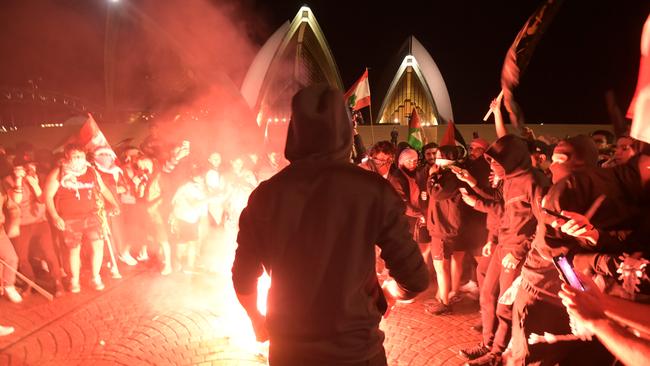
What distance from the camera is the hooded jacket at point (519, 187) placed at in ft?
11.5

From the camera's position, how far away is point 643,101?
1323 mm

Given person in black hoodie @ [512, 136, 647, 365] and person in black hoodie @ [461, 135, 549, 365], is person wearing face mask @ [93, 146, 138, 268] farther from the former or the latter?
person in black hoodie @ [512, 136, 647, 365]

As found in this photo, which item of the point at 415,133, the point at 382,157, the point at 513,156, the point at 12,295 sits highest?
the point at 415,133

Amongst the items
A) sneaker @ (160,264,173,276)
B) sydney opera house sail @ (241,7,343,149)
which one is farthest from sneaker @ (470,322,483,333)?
sydney opera house sail @ (241,7,343,149)

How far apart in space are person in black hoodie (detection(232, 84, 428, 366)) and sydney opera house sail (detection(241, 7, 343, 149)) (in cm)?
3130

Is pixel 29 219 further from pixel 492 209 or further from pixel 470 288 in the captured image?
pixel 470 288

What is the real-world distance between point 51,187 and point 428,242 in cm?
555

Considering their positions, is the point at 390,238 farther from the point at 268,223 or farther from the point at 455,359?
the point at 455,359

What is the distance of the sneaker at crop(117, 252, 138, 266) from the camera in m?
7.01

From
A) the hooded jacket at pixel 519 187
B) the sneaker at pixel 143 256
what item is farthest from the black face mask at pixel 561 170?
the sneaker at pixel 143 256

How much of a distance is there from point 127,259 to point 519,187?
6.64m

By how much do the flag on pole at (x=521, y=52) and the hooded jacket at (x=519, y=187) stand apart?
13.8 inches

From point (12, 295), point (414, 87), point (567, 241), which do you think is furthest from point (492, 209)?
point (414, 87)

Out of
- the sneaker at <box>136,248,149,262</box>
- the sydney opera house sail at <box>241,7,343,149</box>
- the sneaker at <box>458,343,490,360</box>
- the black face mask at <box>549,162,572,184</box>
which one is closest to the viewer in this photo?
the black face mask at <box>549,162,572,184</box>
